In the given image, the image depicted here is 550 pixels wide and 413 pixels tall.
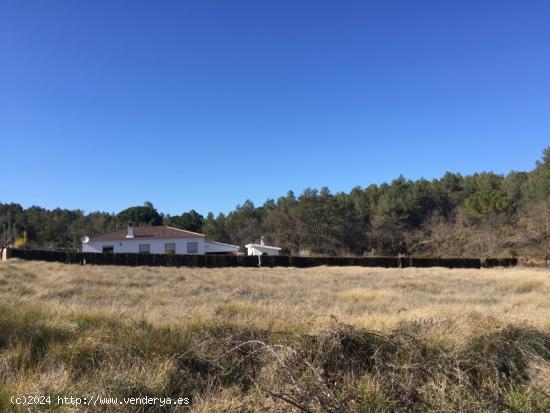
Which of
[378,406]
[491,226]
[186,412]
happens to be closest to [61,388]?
[186,412]

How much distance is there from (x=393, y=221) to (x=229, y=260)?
154ft

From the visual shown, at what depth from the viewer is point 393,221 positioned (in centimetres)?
8231

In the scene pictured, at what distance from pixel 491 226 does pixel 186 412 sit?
75537 mm

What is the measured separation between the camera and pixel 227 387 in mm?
4395

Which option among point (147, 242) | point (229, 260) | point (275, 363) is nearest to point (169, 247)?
point (147, 242)

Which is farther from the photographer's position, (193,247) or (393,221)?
(393,221)

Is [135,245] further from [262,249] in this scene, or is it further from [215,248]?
[262,249]

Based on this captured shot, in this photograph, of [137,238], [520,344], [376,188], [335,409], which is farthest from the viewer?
[376,188]

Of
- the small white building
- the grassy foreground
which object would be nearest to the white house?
the small white building

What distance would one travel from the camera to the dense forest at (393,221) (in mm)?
69625

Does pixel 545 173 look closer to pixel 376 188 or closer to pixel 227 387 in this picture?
pixel 376 188

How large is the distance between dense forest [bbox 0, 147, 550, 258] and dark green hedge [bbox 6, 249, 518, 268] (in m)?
15.3

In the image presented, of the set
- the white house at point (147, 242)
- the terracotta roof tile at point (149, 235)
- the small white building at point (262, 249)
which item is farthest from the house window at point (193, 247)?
the small white building at point (262, 249)

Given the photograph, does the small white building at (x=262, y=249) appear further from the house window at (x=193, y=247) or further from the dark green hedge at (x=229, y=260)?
the dark green hedge at (x=229, y=260)
